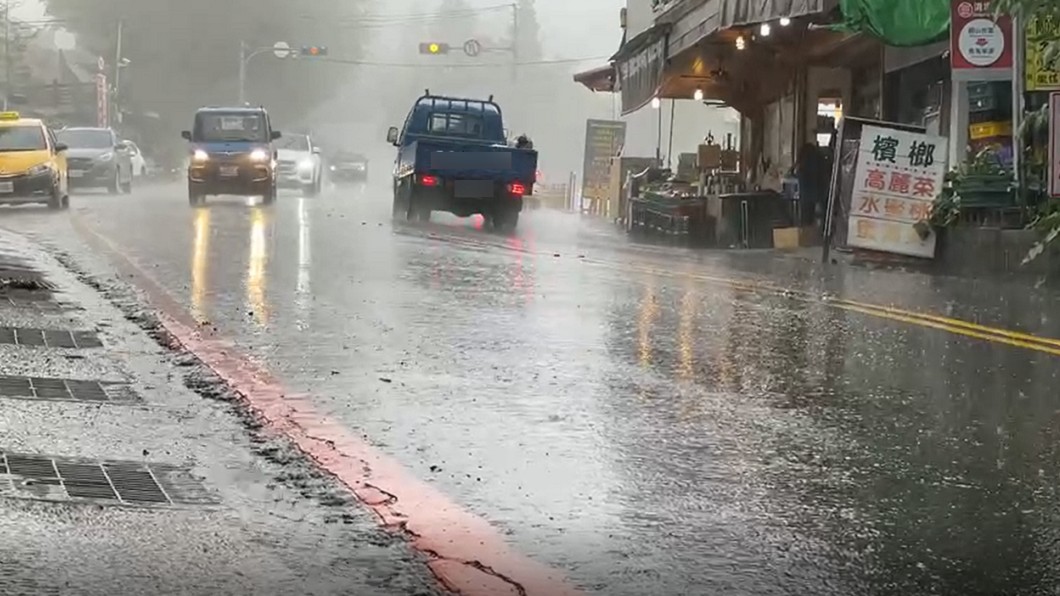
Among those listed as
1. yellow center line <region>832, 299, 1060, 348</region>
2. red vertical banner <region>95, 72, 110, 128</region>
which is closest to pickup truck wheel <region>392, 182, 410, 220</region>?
yellow center line <region>832, 299, 1060, 348</region>

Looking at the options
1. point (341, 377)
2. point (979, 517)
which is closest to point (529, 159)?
point (341, 377)

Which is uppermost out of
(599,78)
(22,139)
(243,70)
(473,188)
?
(243,70)

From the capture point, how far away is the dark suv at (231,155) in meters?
29.6

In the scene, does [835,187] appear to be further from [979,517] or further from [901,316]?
[979,517]

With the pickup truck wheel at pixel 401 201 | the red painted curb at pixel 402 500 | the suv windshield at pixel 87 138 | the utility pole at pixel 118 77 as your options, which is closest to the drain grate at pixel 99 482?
the red painted curb at pixel 402 500

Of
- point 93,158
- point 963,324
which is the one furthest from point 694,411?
point 93,158

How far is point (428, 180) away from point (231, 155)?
6704mm

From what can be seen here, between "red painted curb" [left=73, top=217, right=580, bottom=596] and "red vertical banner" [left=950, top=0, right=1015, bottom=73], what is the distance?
973 cm

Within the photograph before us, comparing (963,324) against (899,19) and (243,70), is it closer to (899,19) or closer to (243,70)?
(899,19)

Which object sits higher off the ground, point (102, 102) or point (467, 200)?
point (102, 102)

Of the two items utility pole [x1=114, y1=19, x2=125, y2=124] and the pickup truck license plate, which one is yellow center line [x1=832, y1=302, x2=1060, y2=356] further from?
utility pole [x1=114, y1=19, x2=125, y2=124]

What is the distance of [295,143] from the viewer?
4369 centimetres

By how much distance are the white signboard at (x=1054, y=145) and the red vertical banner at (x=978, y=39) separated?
5.01ft

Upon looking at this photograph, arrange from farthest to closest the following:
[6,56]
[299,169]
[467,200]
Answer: [6,56] → [299,169] → [467,200]
